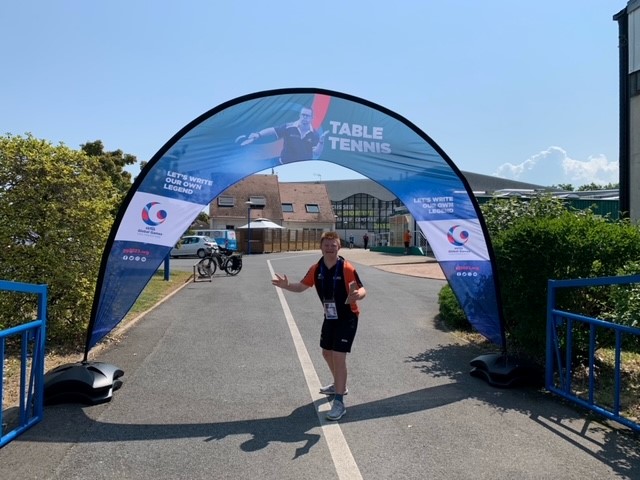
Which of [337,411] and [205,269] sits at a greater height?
[205,269]

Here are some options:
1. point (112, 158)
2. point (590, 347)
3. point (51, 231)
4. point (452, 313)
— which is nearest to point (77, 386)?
point (51, 231)

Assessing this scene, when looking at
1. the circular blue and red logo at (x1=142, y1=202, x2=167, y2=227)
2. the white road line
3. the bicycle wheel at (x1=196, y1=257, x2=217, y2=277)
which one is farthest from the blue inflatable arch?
the bicycle wheel at (x1=196, y1=257, x2=217, y2=277)

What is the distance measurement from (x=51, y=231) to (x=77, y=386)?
301 cm

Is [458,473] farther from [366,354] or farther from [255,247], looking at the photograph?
[255,247]

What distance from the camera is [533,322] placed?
21.1 ft

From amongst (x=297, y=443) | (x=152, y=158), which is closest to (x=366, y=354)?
(x=297, y=443)

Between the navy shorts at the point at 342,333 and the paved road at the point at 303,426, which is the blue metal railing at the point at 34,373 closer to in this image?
the paved road at the point at 303,426

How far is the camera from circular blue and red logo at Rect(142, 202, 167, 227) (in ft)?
19.7

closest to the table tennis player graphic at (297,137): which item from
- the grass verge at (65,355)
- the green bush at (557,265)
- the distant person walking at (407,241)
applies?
the green bush at (557,265)

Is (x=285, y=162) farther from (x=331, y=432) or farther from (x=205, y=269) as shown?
(x=205, y=269)

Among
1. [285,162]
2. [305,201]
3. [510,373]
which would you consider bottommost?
[510,373]

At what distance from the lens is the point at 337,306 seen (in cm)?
524

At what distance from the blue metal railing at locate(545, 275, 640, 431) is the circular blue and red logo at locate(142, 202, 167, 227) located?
441 centimetres

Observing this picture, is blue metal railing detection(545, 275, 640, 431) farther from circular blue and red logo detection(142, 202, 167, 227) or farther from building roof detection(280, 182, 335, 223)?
building roof detection(280, 182, 335, 223)
